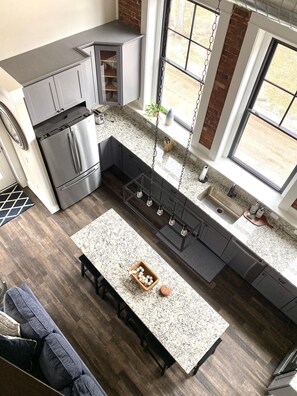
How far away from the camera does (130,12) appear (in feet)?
14.3

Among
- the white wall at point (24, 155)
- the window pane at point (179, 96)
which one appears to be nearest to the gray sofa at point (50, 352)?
the white wall at point (24, 155)

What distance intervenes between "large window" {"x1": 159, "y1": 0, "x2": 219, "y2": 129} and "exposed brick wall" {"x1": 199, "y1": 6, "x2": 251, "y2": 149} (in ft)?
0.94

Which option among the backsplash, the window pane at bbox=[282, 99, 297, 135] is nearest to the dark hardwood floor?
the backsplash

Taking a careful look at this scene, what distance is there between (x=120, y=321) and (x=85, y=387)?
1.23 metres

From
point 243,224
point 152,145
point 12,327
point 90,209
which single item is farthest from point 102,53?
point 12,327

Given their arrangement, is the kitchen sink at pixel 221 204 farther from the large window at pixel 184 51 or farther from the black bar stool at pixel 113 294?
the black bar stool at pixel 113 294

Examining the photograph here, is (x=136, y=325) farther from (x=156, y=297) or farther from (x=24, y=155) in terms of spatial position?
(x=24, y=155)

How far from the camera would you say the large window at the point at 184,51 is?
3842 millimetres

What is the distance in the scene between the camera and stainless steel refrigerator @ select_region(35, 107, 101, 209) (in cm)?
414

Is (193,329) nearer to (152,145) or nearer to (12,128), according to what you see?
(152,145)

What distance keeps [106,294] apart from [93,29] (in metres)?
3.71

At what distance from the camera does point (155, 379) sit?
376 cm

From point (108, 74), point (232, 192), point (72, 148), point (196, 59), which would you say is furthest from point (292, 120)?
point (72, 148)

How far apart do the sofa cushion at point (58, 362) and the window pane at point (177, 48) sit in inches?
148
